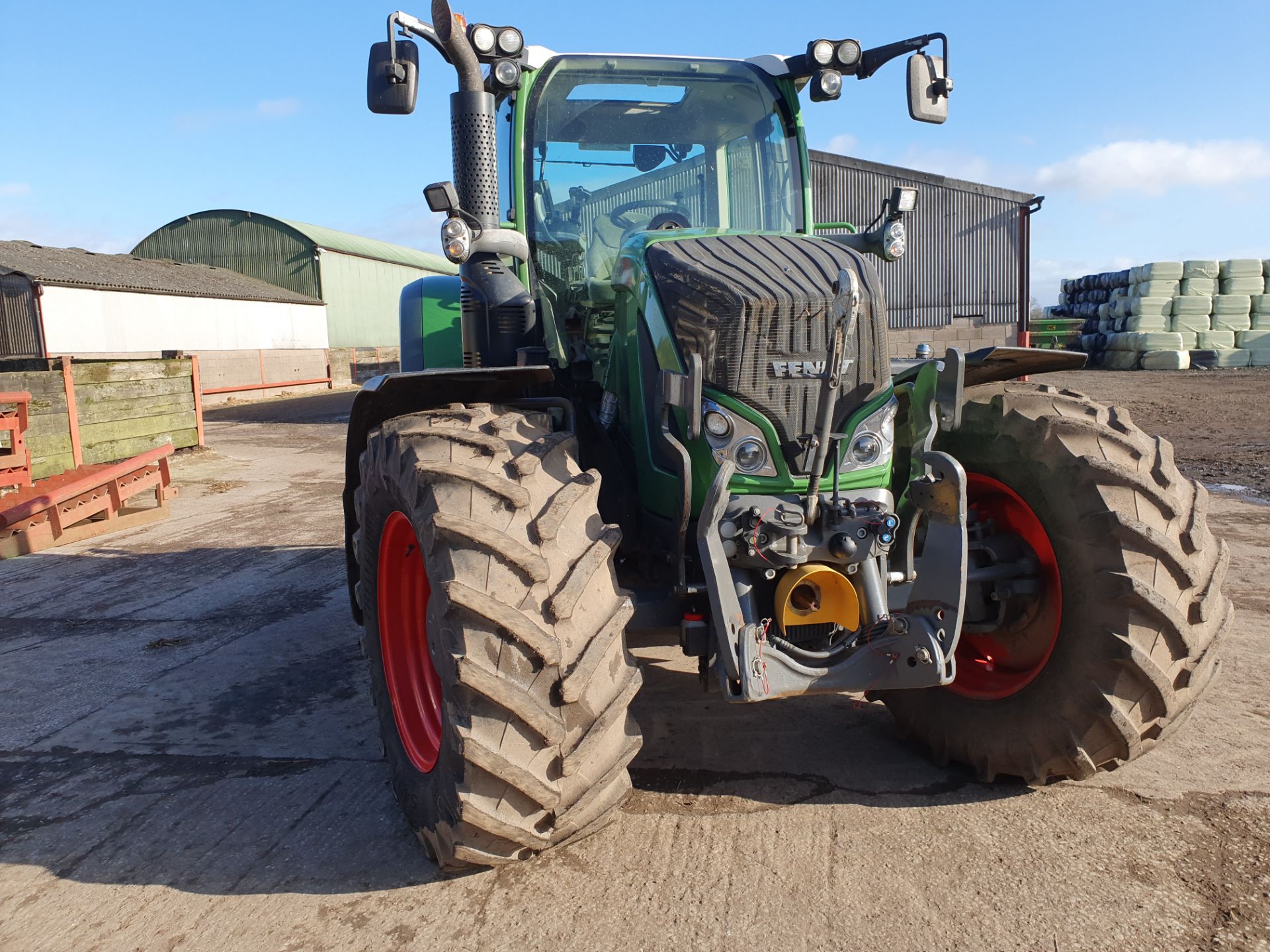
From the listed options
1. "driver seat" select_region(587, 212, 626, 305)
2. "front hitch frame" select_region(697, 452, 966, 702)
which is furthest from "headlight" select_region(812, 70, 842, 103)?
"front hitch frame" select_region(697, 452, 966, 702)

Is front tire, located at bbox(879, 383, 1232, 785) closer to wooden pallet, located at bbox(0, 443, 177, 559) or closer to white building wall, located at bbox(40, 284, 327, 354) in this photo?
wooden pallet, located at bbox(0, 443, 177, 559)

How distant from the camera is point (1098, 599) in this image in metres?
2.97

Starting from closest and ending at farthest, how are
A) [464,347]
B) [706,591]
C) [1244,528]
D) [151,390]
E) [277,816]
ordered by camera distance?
[706,591] → [277,816] → [464,347] → [1244,528] → [151,390]

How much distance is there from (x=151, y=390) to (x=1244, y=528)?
12.1m

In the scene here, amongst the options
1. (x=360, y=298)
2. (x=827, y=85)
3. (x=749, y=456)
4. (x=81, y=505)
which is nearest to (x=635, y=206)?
(x=827, y=85)

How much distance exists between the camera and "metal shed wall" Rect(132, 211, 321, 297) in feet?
117

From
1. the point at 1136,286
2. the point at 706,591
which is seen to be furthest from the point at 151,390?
the point at 1136,286

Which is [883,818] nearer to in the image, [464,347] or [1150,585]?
[1150,585]

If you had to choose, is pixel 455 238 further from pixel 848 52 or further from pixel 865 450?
pixel 848 52

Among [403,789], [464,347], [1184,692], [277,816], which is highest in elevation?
[464,347]

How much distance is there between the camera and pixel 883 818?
3080 mm

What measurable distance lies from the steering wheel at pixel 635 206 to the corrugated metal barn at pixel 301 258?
32397mm

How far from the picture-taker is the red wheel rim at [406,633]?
3281 millimetres

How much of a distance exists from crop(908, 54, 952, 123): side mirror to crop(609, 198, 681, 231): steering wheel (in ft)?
3.52
